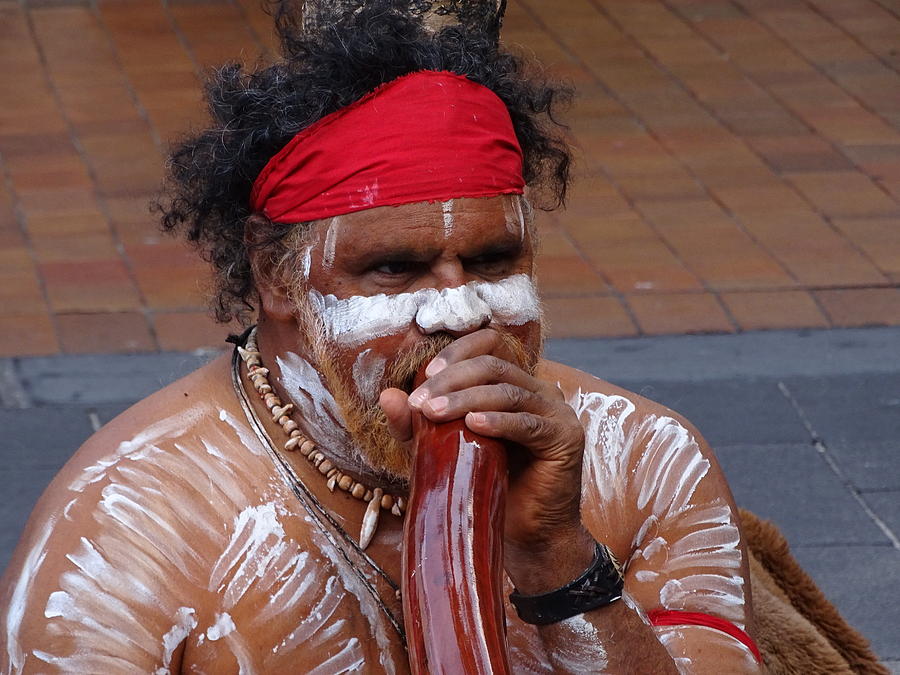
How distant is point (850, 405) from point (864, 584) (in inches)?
A: 38.6

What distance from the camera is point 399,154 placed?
218 cm

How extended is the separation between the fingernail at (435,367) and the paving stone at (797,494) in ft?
8.10

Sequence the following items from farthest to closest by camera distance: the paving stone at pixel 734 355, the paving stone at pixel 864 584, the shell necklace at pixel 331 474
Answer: the paving stone at pixel 734 355, the paving stone at pixel 864 584, the shell necklace at pixel 331 474

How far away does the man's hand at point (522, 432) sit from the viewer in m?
1.96

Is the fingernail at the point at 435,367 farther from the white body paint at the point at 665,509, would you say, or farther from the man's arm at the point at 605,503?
the white body paint at the point at 665,509

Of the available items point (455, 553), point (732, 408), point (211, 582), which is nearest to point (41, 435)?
point (732, 408)

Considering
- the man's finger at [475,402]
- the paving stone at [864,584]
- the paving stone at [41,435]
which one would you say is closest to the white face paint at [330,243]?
the man's finger at [475,402]

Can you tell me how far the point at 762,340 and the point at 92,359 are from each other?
2282mm

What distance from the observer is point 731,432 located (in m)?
4.71

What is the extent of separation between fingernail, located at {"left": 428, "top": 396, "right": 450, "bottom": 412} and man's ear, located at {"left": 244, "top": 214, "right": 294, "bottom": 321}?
47 centimetres

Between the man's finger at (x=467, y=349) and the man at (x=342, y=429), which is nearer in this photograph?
the man's finger at (x=467, y=349)

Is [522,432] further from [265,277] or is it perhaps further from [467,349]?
[265,277]

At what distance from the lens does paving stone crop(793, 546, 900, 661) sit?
12.7ft

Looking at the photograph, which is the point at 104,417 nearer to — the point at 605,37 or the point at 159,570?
the point at 159,570
